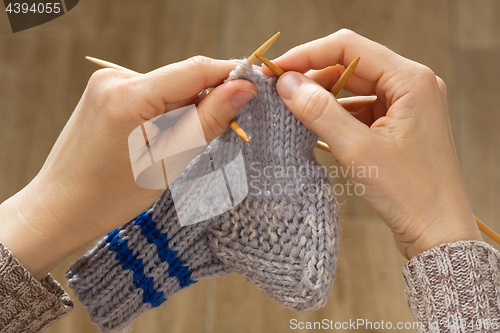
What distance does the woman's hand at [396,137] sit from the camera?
2.31 feet

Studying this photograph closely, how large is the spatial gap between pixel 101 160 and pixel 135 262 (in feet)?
0.80

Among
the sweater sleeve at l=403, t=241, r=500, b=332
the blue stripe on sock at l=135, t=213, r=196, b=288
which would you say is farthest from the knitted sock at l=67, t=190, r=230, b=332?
the sweater sleeve at l=403, t=241, r=500, b=332

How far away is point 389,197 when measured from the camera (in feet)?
2.40

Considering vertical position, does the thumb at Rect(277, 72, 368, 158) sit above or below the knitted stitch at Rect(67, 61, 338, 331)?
above

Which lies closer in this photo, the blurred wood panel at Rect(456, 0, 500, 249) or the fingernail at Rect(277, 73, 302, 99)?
the fingernail at Rect(277, 73, 302, 99)

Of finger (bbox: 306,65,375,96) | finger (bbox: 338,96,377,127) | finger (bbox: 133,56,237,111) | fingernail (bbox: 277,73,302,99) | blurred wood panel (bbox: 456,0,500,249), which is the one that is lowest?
blurred wood panel (bbox: 456,0,500,249)

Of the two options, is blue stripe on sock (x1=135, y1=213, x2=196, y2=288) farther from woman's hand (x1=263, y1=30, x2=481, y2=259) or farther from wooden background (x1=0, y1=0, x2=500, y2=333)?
wooden background (x1=0, y1=0, x2=500, y2=333)

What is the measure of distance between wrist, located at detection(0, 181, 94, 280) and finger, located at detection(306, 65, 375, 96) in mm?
524

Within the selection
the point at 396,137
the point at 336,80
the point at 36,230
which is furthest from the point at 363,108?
the point at 36,230

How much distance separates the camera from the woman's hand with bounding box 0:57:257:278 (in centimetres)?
65

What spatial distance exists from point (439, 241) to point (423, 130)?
19 cm

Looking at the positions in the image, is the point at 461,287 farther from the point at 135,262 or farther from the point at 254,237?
the point at 135,262

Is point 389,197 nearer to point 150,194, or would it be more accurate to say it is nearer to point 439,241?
point 439,241

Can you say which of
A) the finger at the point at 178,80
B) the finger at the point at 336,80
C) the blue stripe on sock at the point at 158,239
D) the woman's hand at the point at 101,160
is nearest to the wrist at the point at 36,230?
the woman's hand at the point at 101,160
